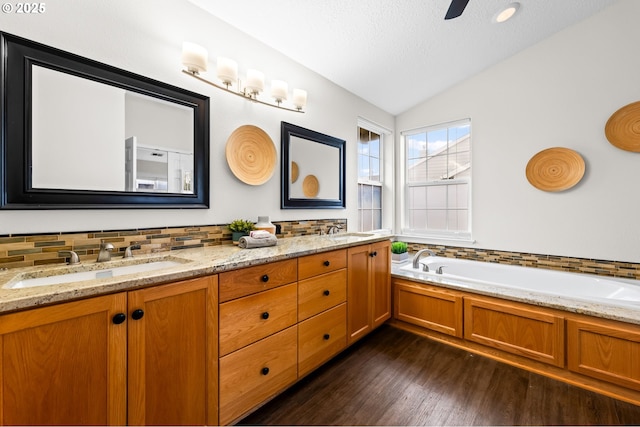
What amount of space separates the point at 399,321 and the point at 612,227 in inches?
84.8

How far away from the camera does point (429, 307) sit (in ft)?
8.13

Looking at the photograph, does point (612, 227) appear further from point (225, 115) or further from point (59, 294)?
point (59, 294)

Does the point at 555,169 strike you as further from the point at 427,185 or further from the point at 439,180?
the point at 427,185

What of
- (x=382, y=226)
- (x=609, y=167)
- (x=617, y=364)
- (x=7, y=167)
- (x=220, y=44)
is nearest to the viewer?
(x=7, y=167)

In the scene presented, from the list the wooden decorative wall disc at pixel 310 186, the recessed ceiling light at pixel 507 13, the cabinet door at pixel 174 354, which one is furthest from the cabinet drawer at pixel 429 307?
the recessed ceiling light at pixel 507 13

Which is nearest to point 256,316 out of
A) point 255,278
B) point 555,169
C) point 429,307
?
point 255,278

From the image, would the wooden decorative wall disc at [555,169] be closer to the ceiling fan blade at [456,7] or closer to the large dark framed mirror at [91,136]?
the ceiling fan blade at [456,7]

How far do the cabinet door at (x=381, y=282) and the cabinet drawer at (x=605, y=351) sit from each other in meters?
1.31

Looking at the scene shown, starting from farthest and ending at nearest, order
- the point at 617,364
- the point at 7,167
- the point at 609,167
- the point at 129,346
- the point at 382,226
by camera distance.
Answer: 1. the point at 382,226
2. the point at 609,167
3. the point at 617,364
4. the point at 7,167
5. the point at 129,346

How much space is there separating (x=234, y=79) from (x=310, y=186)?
1148 mm

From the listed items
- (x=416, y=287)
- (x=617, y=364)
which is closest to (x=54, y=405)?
(x=416, y=287)

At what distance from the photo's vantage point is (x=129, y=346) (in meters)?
1.01

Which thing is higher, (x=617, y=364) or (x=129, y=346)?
(x=129, y=346)

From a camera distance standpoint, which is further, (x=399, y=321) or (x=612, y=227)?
(x=399, y=321)
